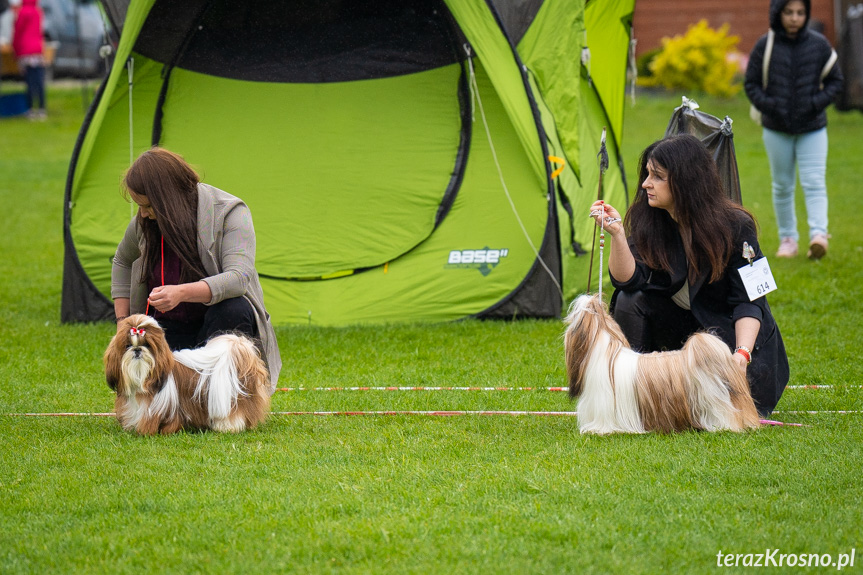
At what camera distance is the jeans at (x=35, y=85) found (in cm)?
1497

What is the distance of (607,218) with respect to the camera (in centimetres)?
354

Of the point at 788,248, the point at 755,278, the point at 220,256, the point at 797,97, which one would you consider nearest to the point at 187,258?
the point at 220,256

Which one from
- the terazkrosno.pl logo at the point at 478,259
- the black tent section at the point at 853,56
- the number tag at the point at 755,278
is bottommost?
the terazkrosno.pl logo at the point at 478,259

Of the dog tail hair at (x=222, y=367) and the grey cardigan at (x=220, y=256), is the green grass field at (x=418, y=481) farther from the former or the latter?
the grey cardigan at (x=220, y=256)

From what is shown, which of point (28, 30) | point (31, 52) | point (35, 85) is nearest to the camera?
point (31, 52)

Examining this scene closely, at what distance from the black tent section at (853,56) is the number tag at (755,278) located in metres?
10.6

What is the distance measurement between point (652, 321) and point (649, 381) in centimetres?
45

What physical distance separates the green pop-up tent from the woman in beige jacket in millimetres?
1948

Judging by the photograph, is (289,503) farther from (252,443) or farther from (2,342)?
(2,342)

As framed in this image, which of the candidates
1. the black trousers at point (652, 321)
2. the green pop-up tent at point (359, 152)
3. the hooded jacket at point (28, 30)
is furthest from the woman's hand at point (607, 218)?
the hooded jacket at point (28, 30)

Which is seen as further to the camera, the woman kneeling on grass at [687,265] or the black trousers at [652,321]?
the black trousers at [652,321]

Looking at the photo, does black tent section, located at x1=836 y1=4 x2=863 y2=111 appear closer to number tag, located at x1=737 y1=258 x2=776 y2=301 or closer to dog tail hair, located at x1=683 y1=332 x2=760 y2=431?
number tag, located at x1=737 y1=258 x2=776 y2=301

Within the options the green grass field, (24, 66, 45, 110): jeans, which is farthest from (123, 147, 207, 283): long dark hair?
(24, 66, 45, 110): jeans

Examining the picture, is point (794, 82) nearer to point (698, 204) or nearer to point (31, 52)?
→ point (698, 204)
